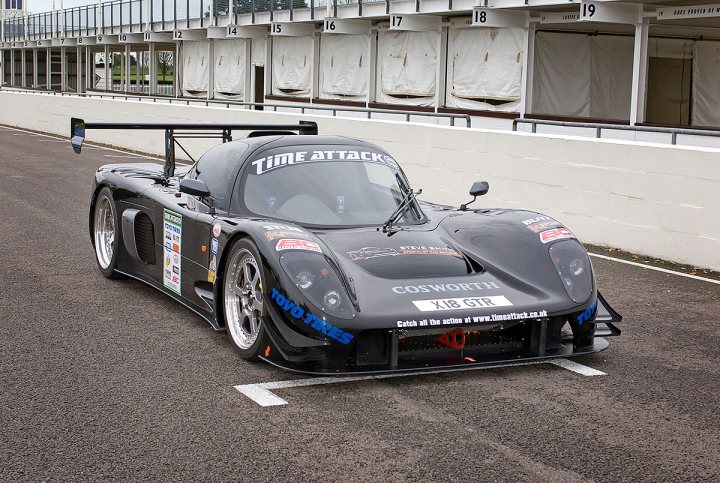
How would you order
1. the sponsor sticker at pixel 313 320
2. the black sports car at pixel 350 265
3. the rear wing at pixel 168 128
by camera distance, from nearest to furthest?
the sponsor sticker at pixel 313 320 → the black sports car at pixel 350 265 → the rear wing at pixel 168 128

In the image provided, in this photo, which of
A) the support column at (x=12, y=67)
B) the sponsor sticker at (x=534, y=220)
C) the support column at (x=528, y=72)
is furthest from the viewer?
the support column at (x=12, y=67)

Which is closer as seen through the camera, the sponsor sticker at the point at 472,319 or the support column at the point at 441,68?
the sponsor sticker at the point at 472,319

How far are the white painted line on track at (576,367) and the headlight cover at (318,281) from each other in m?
1.42

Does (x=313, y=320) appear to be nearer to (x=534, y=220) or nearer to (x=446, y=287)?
(x=446, y=287)

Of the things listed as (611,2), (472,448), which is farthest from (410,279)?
(611,2)

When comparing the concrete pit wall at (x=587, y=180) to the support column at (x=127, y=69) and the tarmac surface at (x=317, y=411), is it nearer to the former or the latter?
the tarmac surface at (x=317, y=411)

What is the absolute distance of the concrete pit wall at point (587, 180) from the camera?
10.3 m

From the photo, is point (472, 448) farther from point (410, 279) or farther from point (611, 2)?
point (611, 2)

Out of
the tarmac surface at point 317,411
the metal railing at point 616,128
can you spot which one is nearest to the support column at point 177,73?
the metal railing at point 616,128

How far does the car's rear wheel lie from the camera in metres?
6.08

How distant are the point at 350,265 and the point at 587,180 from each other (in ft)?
19.7

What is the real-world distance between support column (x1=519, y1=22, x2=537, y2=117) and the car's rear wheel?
74.2 ft

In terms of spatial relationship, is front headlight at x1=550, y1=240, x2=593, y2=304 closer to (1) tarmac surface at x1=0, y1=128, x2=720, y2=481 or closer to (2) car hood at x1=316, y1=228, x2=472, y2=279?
(1) tarmac surface at x1=0, y1=128, x2=720, y2=481

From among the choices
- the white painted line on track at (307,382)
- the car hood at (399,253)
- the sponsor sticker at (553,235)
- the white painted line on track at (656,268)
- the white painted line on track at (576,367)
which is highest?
the sponsor sticker at (553,235)
